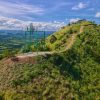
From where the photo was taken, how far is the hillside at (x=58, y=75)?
55.7m

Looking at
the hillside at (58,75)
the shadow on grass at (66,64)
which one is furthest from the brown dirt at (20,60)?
the shadow on grass at (66,64)

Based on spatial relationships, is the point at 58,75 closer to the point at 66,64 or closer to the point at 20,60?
the point at 66,64

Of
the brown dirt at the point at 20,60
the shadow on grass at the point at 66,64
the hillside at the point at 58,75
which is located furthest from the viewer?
the shadow on grass at the point at 66,64

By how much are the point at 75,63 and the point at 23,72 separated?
690 inches

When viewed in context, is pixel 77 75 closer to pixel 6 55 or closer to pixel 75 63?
pixel 75 63

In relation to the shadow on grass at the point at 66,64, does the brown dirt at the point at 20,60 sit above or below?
above

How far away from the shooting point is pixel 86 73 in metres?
69.7

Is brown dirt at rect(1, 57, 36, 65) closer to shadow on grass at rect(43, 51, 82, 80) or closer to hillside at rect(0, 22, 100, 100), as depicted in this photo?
hillside at rect(0, 22, 100, 100)

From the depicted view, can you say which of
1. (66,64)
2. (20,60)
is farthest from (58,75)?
(20,60)

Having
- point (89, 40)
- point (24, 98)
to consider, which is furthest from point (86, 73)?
point (24, 98)

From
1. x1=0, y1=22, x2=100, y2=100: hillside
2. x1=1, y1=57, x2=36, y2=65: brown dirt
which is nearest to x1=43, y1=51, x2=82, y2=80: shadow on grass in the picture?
x1=0, y1=22, x2=100, y2=100: hillside

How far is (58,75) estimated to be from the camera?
6231 cm

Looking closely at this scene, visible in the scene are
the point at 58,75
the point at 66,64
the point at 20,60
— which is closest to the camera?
the point at 58,75

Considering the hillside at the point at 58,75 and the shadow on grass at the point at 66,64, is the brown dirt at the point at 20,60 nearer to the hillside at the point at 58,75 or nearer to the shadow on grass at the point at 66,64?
the hillside at the point at 58,75
